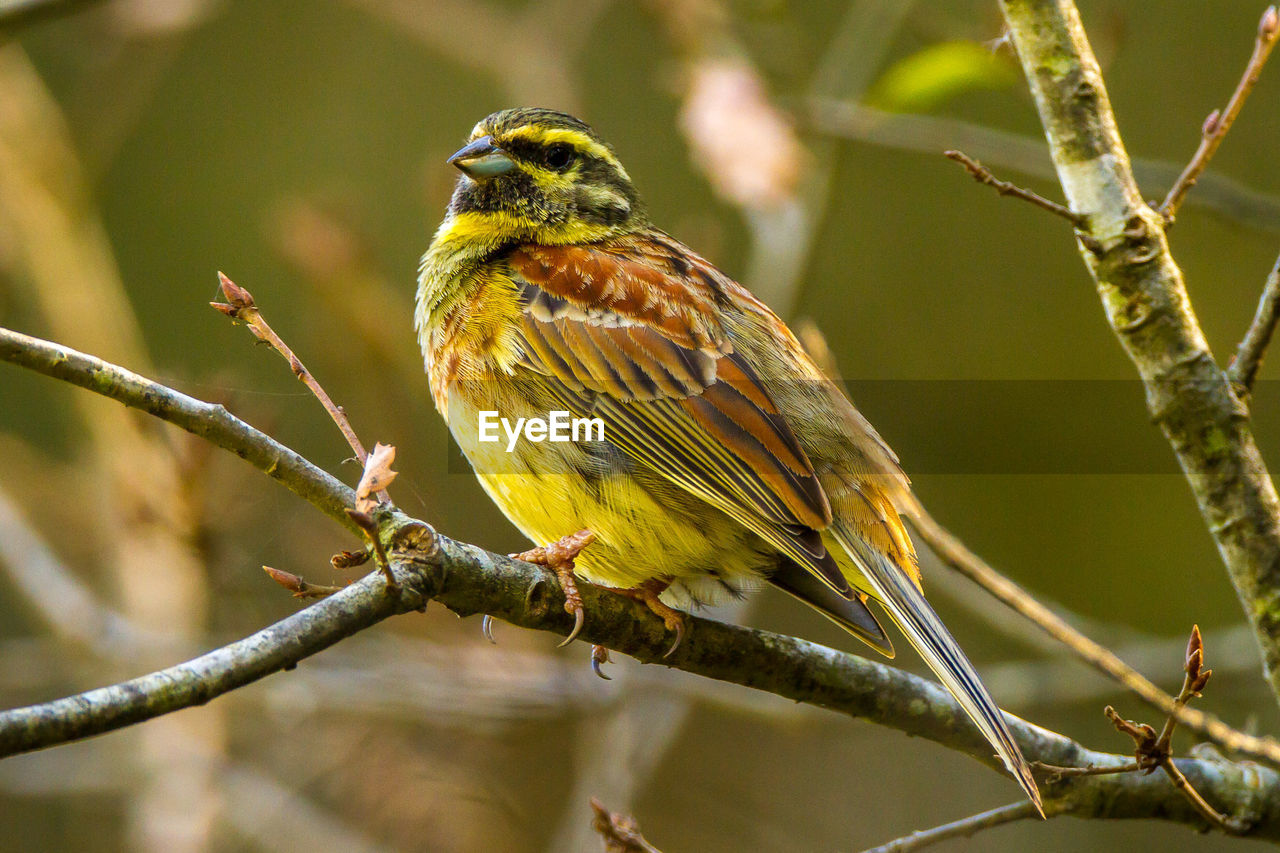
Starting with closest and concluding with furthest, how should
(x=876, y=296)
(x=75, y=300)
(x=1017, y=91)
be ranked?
1. (x=1017, y=91)
2. (x=75, y=300)
3. (x=876, y=296)

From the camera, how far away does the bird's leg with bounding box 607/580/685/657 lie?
2947mm

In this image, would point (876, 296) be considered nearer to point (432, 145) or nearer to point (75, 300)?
point (432, 145)

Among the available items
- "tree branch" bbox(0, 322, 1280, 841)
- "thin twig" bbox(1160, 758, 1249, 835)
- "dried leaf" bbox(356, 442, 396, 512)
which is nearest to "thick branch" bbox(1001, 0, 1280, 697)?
"thin twig" bbox(1160, 758, 1249, 835)

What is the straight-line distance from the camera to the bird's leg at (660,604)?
9.67 ft

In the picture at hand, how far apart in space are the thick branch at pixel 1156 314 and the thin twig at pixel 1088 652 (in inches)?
6.5

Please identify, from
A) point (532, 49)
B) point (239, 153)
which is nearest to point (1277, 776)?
point (532, 49)

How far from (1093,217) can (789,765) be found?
15.3 feet

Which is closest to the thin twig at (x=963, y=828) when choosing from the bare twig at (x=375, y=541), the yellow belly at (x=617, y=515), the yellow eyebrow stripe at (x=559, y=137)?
the yellow belly at (x=617, y=515)

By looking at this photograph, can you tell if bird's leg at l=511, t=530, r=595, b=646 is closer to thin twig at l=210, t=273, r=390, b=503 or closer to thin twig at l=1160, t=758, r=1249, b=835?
thin twig at l=210, t=273, r=390, b=503

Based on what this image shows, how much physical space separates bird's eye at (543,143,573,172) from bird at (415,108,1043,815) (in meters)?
0.34

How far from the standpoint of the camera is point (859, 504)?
3332 mm

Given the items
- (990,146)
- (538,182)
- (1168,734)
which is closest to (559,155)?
(538,182)

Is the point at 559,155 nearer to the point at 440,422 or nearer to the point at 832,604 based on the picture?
the point at 832,604

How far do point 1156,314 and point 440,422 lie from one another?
455 centimetres
